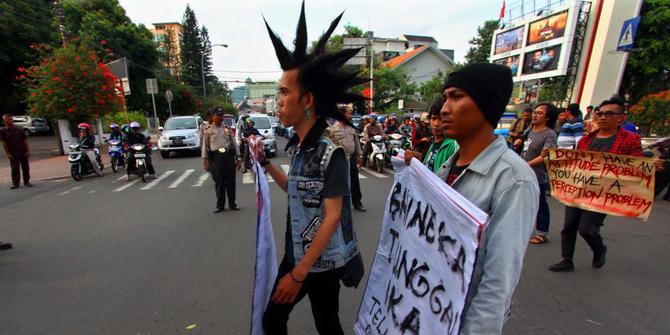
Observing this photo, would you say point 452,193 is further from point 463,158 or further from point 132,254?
point 132,254

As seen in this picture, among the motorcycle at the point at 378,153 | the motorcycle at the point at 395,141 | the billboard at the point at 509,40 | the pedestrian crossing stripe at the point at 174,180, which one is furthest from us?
the billboard at the point at 509,40

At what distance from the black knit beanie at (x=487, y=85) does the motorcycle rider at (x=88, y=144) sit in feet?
37.8

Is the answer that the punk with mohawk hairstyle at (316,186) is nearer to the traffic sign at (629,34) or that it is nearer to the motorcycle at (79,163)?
the motorcycle at (79,163)

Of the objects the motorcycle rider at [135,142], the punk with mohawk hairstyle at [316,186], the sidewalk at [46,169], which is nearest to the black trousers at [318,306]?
the punk with mohawk hairstyle at [316,186]

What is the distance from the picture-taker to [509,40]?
28000 mm

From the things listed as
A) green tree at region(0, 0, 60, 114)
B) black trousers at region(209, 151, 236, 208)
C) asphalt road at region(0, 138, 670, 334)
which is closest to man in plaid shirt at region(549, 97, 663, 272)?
asphalt road at region(0, 138, 670, 334)

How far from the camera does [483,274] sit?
1.14 metres

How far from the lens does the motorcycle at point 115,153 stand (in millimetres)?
10519

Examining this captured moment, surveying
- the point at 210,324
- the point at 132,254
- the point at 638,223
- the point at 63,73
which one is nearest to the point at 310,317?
the point at 210,324

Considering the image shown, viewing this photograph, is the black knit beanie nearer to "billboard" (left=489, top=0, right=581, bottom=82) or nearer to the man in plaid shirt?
the man in plaid shirt

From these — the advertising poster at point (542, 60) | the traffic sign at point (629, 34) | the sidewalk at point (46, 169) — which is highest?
the advertising poster at point (542, 60)

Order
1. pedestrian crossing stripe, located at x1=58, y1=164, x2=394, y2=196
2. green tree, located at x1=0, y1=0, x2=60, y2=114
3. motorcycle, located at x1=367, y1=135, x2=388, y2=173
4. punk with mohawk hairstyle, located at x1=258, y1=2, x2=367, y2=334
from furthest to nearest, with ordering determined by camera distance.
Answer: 1. green tree, located at x1=0, y1=0, x2=60, y2=114
2. motorcycle, located at x1=367, y1=135, x2=388, y2=173
3. pedestrian crossing stripe, located at x1=58, y1=164, x2=394, y2=196
4. punk with mohawk hairstyle, located at x1=258, y1=2, x2=367, y2=334

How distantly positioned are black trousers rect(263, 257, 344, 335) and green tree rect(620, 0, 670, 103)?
29.7 metres

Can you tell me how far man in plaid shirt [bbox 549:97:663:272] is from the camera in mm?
3303
